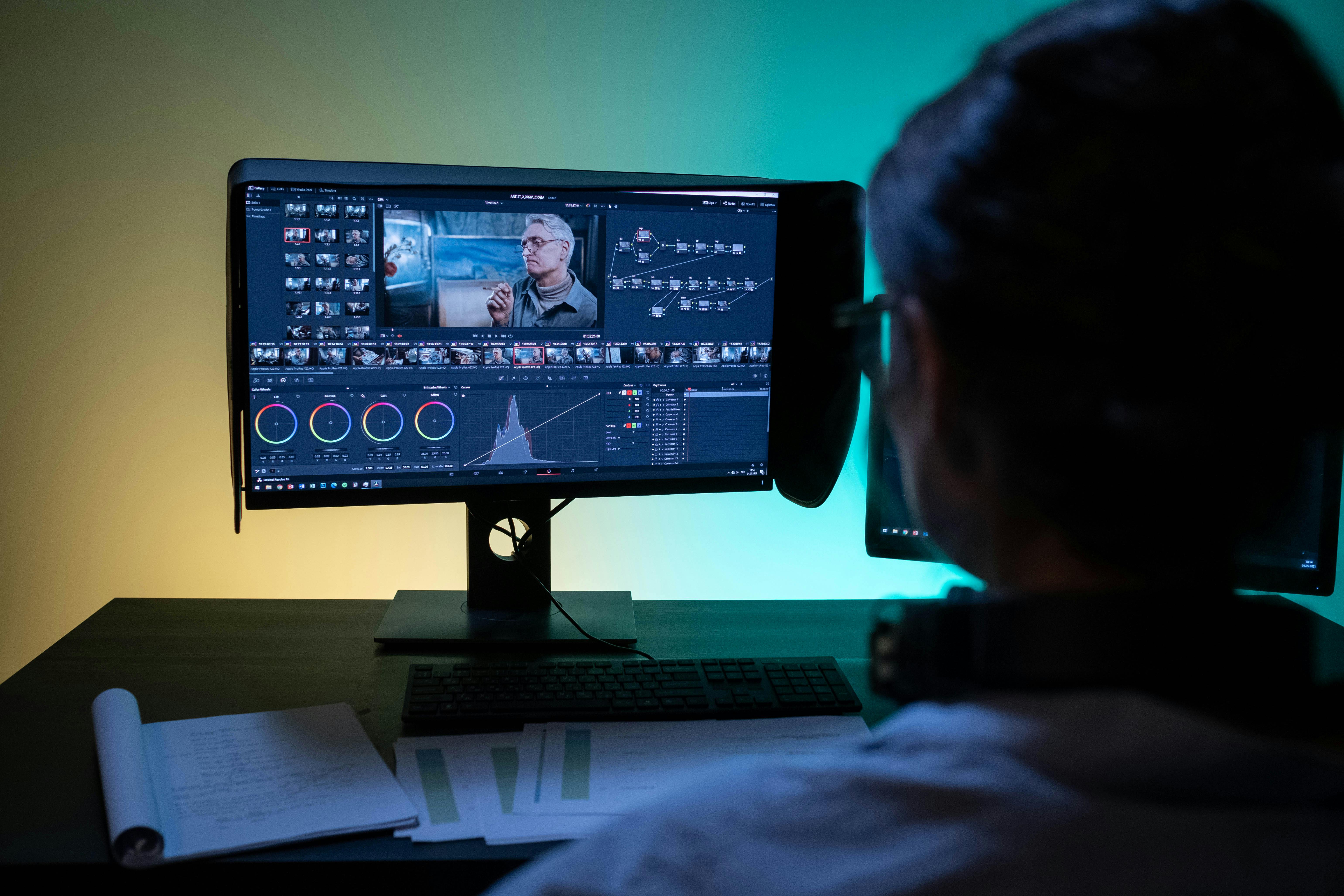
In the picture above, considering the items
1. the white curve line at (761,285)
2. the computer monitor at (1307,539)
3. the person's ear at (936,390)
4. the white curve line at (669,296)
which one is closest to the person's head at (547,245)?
the white curve line at (669,296)

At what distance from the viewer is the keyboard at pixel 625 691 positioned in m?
0.98

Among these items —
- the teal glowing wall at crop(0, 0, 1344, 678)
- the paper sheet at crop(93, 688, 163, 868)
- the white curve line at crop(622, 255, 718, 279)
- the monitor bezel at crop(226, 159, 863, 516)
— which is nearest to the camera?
the paper sheet at crop(93, 688, 163, 868)

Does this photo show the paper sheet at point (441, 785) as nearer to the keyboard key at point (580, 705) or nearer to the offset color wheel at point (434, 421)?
the keyboard key at point (580, 705)

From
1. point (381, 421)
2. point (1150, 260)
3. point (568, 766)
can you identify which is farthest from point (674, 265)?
point (1150, 260)

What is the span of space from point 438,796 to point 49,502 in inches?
49.9

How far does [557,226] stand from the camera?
1170mm

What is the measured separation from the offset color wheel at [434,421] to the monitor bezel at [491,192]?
0.07 metres

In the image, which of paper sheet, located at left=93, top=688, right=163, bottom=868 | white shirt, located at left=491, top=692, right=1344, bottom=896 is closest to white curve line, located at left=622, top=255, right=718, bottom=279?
paper sheet, located at left=93, top=688, right=163, bottom=868

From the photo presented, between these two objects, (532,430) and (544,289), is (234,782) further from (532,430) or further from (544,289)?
(544,289)

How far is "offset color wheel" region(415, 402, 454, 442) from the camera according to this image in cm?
117

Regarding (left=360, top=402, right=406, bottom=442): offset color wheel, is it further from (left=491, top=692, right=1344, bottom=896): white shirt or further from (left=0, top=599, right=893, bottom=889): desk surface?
(left=491, top=692, right=1344, bottom=896): white shirt

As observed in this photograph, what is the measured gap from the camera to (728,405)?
1.27 meters

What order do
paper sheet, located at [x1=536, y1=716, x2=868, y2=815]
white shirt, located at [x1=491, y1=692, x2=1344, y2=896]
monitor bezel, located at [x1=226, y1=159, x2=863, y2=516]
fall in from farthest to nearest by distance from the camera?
1. monitor bezel, located at [x1=226, y1=159, x2=863, y2=516]
2. paper sheet, located at [x1=536, y1=716, x2=868, y2=815]
3. white shirt, located at [x1=491, y1=692, x2=1344, y2=896]

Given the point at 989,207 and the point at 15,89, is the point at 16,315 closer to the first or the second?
the point at 15,89
